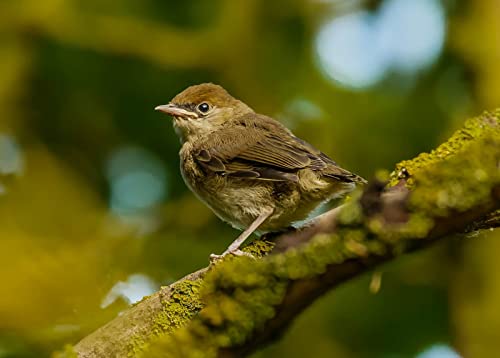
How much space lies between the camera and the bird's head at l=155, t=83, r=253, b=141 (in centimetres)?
532

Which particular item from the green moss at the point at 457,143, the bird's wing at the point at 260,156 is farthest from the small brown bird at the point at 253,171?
the green moss at the point at 457,143

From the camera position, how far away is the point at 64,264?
18.5 ft

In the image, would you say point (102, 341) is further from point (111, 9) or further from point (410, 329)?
point (111, 9)

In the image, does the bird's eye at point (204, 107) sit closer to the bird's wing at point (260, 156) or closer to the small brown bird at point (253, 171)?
the small brown bird at point (253, 171)

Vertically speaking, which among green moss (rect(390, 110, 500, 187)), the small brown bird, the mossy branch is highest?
the small brown bird

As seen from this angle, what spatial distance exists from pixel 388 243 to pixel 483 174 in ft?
1.05

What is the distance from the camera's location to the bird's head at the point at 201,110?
5320 mm

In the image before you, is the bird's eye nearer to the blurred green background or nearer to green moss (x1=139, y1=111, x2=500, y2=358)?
the blurred green background

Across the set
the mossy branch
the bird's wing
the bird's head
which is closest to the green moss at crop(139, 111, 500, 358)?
the mossy branch

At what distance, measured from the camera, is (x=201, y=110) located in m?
5.40

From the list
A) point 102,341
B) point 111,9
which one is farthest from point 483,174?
point 111,9

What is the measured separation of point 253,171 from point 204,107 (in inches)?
42.3

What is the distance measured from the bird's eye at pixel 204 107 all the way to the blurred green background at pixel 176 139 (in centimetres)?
102

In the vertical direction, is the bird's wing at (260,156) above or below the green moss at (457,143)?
above
